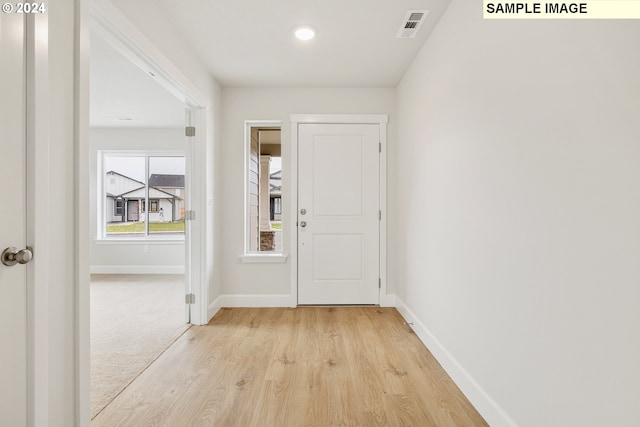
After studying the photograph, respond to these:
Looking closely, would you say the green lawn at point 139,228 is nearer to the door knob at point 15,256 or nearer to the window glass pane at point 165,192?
the window glass pane at point 165,192

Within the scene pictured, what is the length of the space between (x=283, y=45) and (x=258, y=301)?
99.3 inches

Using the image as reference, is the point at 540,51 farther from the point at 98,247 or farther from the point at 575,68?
the point at 98,247

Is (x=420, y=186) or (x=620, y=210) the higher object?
(x=420, y=186)

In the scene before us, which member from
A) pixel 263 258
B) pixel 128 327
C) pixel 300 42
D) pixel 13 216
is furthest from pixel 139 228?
pixel 13 216

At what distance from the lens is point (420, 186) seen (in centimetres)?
279

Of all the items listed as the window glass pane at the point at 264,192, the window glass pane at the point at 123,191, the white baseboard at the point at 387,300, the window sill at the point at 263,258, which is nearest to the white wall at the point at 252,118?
the window sill at the point at 263,258

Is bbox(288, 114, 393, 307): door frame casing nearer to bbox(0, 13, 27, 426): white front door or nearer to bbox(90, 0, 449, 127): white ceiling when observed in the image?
bbox(90, 0, 449, 127): white ceiling

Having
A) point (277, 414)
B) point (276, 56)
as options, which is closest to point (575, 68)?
point (277, 414)

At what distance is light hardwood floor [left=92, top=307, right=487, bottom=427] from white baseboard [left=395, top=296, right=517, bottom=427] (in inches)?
1.8

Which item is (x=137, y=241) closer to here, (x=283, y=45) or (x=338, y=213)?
(x=338, y=213)

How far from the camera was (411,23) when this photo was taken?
236 cm

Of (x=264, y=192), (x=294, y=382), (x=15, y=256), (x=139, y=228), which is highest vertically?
(x=264, y=192)

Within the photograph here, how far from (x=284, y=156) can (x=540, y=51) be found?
2.62 m

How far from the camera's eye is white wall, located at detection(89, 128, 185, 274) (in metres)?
5.55
